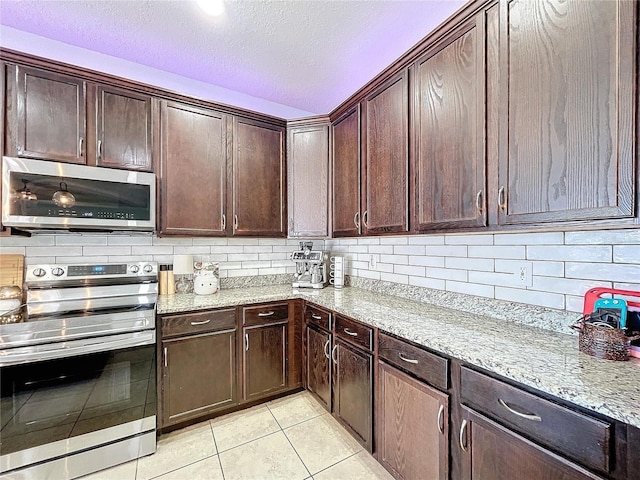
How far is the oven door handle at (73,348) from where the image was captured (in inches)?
56.8

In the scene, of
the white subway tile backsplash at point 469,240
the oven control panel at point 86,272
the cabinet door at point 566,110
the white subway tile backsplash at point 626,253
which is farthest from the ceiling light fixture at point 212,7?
the white subway tile backsplash at point 626,253

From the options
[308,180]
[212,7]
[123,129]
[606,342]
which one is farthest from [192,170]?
[606,342]

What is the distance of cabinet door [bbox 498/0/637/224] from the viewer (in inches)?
35.8

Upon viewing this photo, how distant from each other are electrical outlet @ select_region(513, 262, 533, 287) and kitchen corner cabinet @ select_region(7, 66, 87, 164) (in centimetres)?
277

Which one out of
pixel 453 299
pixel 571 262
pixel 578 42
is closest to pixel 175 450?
pixel 453 299

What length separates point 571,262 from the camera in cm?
132

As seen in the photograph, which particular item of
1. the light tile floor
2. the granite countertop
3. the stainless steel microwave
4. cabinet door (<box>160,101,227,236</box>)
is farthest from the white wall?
the stainless steel microwave

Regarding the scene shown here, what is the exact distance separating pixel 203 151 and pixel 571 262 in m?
2.50

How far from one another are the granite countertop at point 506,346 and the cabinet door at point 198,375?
10.3 inches

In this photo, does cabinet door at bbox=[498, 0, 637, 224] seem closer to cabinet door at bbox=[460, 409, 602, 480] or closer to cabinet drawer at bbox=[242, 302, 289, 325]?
cabinet door at bbox=[460, 409, 602, 480]

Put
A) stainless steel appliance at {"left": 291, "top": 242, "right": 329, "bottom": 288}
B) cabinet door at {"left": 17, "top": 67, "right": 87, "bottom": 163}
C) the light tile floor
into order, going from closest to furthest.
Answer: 1. the light tile floor
2. cabinet door at {"left": 17, "top": 67, "right": 87, "bottom": 163}
3. stainless steel appliance at {"left": 291, "top": 242, "right": 329, "bottom": 288}

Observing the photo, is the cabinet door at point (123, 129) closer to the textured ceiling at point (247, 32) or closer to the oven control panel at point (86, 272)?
the textured ceiling at point (247, 32)

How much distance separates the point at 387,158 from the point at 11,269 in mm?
2621

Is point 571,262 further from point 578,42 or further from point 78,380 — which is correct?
point 78,380
